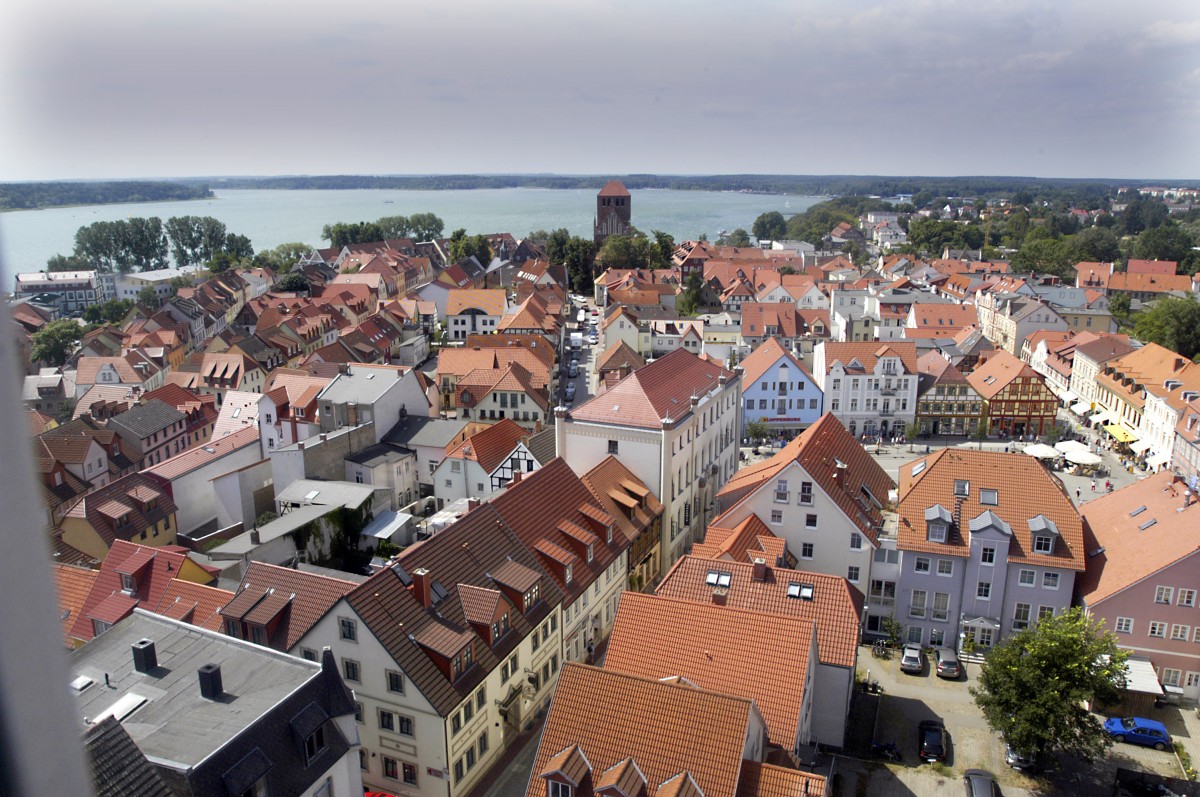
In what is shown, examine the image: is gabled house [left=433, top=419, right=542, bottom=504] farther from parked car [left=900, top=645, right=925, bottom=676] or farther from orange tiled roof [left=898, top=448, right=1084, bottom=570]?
parked car [left=900, top=645, right=925, bottom=676]

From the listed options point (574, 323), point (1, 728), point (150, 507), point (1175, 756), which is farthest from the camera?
point (574, 323)

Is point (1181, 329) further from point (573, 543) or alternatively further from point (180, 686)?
point (180, 686)

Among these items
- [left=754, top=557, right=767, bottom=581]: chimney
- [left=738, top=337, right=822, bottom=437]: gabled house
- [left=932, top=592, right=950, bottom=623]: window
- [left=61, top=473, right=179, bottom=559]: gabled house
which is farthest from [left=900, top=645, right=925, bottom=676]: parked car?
[left=61, top=473, right=179, bottom=559]: gabled house

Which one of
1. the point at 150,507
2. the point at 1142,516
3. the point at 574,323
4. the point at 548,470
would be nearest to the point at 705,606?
the point at 548,470

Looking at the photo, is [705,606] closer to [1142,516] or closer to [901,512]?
[901,512]

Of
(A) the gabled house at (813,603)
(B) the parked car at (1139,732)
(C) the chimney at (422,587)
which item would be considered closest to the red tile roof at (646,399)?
(A) the gabled house at (813,603)

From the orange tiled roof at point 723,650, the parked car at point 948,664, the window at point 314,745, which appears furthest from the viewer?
the parked car at point 948,664

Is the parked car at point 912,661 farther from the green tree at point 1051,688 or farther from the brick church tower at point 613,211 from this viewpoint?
the brick church tower at point 613,211
